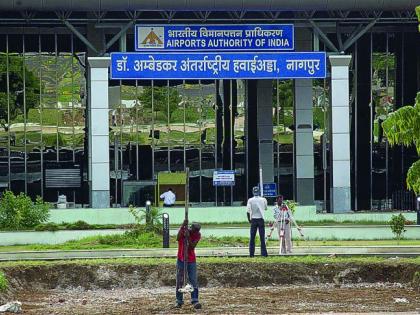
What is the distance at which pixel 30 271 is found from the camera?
24.4 m

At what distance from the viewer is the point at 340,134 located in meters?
42.5

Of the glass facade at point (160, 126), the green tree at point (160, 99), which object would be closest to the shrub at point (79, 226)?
the glass facade at point (160, 126)

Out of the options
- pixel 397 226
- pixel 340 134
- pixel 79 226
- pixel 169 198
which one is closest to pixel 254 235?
pixel 397 226

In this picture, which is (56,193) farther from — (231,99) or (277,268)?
(277,268)

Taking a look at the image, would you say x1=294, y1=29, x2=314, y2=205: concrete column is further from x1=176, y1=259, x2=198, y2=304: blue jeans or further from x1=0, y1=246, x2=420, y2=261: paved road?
x1=176, y1=259, x2=198, y2=304: blue jeans

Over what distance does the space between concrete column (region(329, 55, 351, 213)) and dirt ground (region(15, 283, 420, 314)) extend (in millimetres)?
18638

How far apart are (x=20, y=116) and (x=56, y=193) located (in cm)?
361

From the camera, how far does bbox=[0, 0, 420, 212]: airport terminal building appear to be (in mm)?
48219

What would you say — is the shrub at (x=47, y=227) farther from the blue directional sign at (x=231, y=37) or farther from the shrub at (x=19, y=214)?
the blue directional sign at (x=231, y=37)

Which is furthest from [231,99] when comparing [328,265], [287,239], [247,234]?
[328,265]

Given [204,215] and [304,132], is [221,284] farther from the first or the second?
[304,132]

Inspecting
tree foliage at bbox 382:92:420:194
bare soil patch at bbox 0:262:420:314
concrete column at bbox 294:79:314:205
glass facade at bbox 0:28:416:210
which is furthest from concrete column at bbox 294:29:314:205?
tree foliage at bbox 382:92:420:194

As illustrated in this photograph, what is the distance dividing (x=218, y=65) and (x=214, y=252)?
13787mm

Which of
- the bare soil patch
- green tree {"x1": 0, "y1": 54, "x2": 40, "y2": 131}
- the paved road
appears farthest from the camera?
green tree {"x1": 0, "y1": 54, "x2": 40, "y2": 131}
